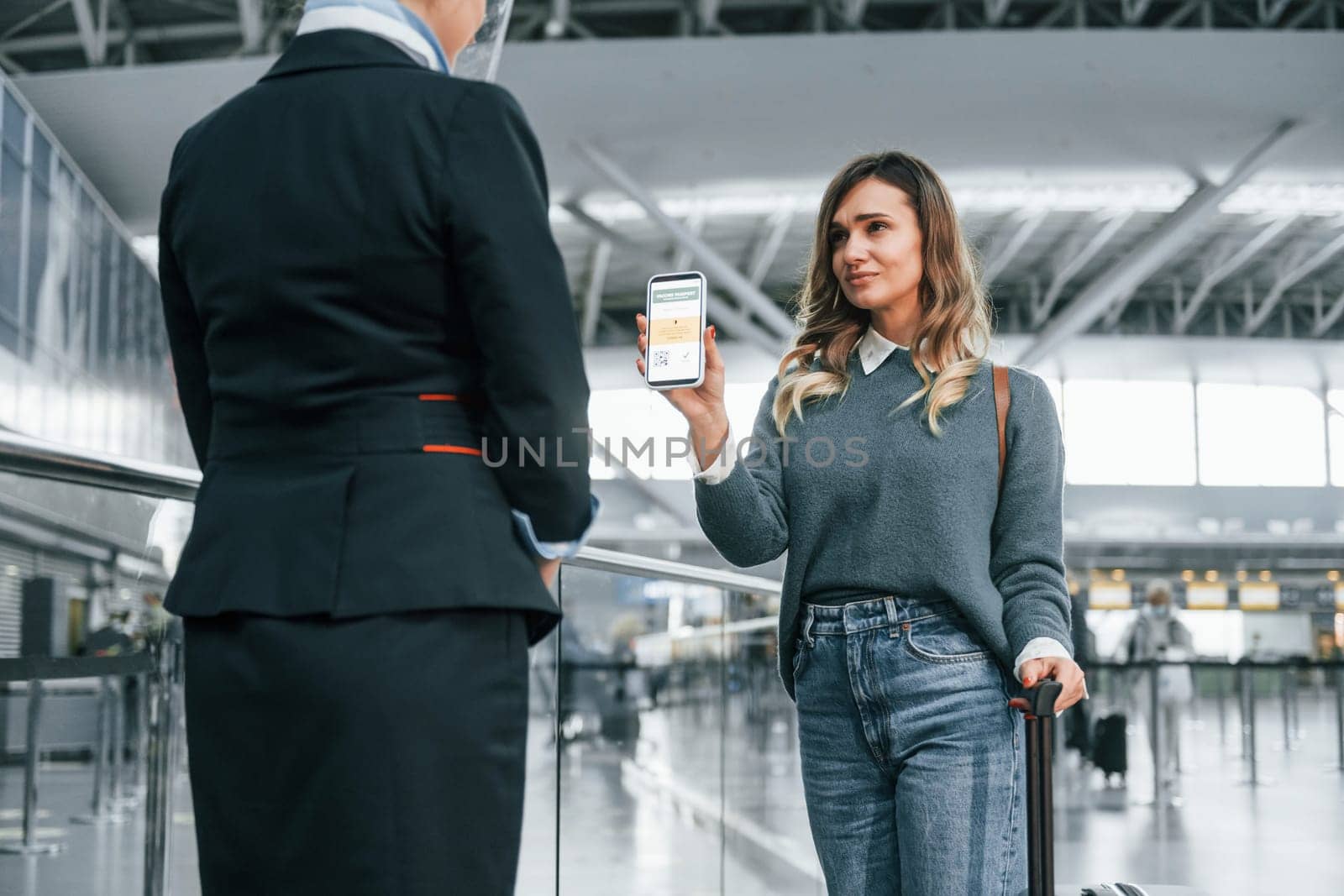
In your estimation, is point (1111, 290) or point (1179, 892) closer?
point (1179, 892)

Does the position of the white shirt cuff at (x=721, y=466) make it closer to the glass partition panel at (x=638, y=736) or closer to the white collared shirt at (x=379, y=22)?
the white collared shirt at (x=379, y=22)

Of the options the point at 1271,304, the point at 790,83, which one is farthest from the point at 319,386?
the point at 1271,304

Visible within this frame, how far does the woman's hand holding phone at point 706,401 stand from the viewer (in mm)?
2152

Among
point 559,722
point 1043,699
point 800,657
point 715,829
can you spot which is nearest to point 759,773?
point 715,829

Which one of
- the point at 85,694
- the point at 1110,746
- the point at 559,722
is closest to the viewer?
the point at 85,694

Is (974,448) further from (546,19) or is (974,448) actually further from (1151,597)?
(546,19)

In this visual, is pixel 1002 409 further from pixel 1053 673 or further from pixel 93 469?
pixel 93 469

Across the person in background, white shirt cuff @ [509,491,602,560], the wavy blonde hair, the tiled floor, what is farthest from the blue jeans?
the person in background

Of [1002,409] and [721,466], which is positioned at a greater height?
[1002,409]

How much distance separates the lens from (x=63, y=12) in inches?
774

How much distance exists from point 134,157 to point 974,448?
1937 centimetres

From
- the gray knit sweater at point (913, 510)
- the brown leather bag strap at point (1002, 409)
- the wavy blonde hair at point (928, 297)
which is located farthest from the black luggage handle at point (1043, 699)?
the wavy blonde hair at point (928, 297)

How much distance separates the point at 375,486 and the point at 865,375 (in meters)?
1.21

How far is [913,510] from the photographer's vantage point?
2189mm
